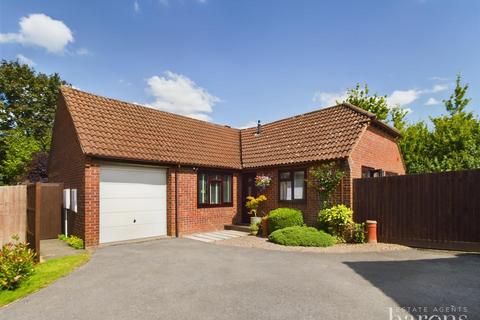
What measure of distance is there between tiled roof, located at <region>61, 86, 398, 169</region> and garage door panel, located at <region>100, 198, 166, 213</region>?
5.47 feet

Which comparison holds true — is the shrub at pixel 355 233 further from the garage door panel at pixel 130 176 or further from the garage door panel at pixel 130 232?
the garage door panel at pixel 130 176

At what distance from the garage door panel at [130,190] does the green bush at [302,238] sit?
509cm

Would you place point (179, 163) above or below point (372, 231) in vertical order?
above

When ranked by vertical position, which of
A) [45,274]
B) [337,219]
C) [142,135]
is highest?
[142,135]

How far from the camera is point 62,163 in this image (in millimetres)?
12641

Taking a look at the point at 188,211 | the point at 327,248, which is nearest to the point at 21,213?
the point at 188,211

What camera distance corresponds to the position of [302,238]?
404 inches

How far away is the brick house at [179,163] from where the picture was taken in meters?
10.6

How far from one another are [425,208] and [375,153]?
13.4ft

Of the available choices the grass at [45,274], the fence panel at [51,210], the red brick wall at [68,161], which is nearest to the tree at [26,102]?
the red brick wall at [68,161]

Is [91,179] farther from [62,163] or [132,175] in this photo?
[62,163]

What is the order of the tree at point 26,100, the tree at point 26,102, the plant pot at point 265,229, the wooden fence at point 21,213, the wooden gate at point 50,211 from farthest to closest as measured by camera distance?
the tree at point 26,100, the tree at point 26,102, the plant pot at point 265,229, the wooden gate at point 50,211, the wooden fence at point 21,213

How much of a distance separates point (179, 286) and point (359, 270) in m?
4.24

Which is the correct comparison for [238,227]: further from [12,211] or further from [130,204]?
[12,211]
